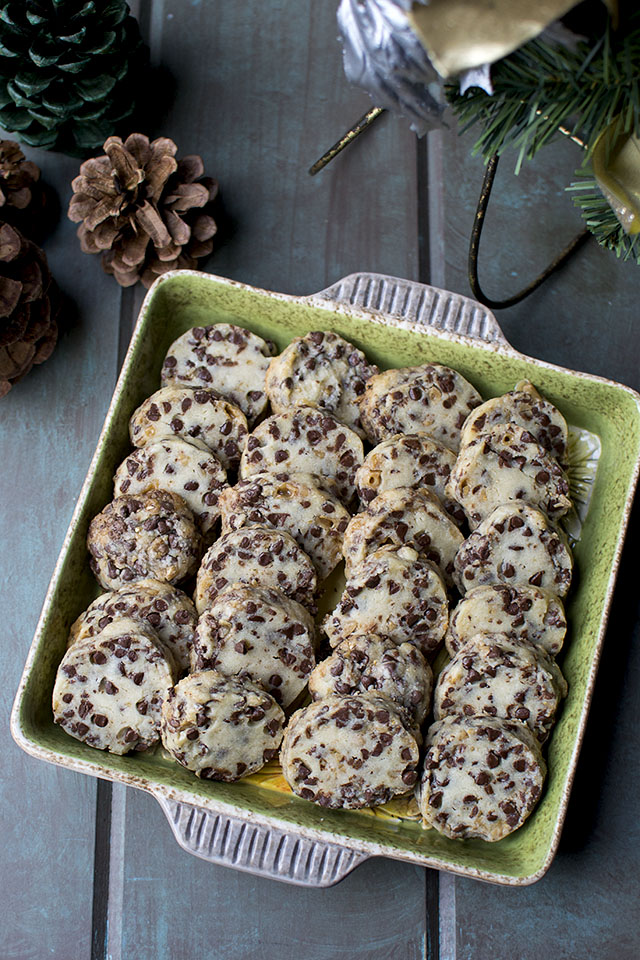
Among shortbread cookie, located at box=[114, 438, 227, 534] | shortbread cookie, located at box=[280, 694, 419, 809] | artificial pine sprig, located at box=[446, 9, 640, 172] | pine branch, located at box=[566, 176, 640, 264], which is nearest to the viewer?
artificial pine sprig, located at box=[446, 9, 640, 172]

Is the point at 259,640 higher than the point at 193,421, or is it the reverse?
the point at 193,421

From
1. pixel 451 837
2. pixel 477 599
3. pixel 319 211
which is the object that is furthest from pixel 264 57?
pixel 451 837

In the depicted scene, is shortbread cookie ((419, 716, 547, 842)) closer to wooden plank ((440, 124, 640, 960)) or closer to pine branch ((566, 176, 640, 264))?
wooden plank ((440, 124, 640, 960))

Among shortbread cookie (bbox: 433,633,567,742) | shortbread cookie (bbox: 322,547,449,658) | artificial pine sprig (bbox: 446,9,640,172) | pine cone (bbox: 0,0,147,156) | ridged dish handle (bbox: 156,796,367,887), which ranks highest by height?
artificial pine sprig (bbox: 446,9,640,172)

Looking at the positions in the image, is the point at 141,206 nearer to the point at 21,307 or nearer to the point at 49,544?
the point at 21,307

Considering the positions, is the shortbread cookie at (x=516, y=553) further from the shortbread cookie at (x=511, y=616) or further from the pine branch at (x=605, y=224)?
the pine branch at (x=605, y=224)

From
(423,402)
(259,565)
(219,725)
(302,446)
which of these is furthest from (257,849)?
(423,402)

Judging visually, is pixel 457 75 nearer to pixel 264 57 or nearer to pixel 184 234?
pixel 184 234

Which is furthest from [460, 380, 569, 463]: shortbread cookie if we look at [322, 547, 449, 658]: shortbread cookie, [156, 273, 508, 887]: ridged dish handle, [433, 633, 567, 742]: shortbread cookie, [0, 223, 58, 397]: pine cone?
[0, 223, 58, 397]: pine cone
